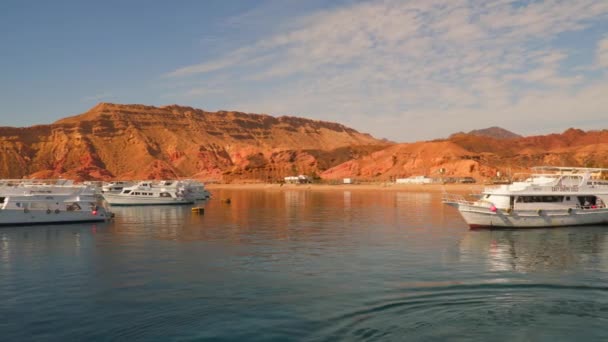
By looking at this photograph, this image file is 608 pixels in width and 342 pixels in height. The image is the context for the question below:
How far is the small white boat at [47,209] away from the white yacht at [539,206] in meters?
39.2

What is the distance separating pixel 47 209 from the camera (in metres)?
55.6

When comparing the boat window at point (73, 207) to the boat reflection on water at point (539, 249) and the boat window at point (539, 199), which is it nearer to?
the boat reflection on water at point (539, 249)

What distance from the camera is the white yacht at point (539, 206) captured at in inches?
1788

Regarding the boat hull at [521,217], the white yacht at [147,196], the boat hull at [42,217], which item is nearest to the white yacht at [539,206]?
the boat hull at [521,217]

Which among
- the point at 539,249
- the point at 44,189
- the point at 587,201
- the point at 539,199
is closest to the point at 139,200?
the point at 44,189

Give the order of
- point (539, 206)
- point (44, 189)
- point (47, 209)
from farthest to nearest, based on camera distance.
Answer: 1. point (44, 189)
2. point (47, 209)
3. point (539, 206)

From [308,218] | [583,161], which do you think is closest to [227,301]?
[308,218]

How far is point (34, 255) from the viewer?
35.1 m

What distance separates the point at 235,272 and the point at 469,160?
6768 inches

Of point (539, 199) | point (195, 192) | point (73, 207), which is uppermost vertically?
point (195, 192)

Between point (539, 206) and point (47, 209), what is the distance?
49.4 metres

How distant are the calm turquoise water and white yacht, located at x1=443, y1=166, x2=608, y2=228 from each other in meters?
1.81

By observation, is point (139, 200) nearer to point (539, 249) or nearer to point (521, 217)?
point (521, 217)

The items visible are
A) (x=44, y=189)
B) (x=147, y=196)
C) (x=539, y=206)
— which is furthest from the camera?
(x=147, y=196)
